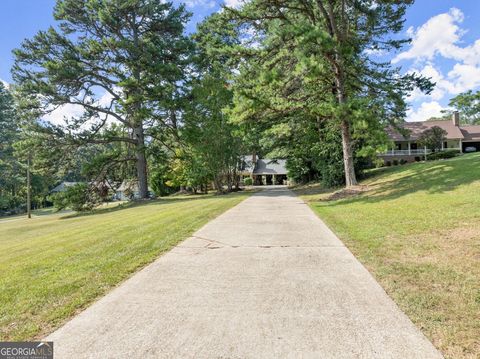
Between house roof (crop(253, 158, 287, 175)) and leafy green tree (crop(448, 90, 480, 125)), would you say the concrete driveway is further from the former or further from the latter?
leafy green tree (crop(448, 90, 480, 125))

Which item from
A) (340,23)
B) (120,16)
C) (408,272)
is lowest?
(408,272)

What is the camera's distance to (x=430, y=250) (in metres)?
5.56

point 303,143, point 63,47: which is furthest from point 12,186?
point 303,143

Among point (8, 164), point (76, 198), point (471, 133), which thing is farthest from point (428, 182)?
point (8, 164)

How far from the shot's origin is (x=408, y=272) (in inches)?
180

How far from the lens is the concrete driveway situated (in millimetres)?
2771

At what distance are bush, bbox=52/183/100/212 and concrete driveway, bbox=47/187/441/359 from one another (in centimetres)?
2220

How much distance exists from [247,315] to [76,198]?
24879mm

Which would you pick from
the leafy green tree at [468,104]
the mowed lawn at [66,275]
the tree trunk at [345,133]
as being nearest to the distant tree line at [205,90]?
the tree trunk at [345,133]

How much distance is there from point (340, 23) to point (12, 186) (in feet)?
184

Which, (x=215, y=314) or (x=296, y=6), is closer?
(x=215, y=314)

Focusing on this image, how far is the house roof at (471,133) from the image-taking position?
4084 cm

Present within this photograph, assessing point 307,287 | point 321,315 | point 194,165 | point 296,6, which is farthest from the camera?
point 194,165

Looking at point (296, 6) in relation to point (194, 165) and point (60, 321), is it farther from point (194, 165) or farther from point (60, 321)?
point (60, 321)
